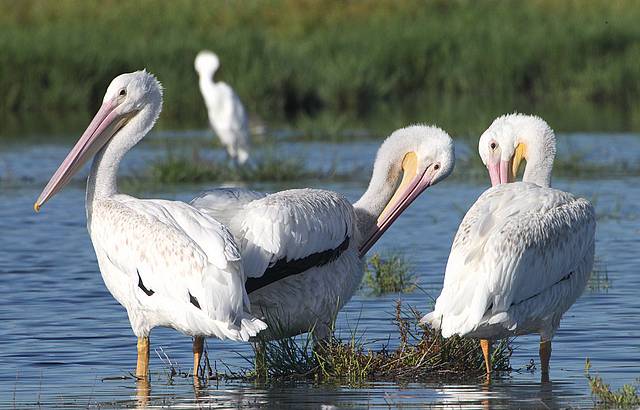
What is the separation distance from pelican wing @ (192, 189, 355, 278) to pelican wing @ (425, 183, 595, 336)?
0.70 meters

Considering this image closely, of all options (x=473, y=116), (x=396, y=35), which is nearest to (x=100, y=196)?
(x=473, y=116)

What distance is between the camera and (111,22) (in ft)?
109

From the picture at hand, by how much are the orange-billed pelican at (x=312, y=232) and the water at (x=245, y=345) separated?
0.49 m

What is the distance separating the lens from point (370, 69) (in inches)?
1017

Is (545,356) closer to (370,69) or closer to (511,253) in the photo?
(511,253)

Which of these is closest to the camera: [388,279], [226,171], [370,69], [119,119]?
[119,119]

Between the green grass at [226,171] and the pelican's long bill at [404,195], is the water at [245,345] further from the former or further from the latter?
the pelican's long bill at [404,195]

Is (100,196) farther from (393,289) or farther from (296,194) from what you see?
(393,289)

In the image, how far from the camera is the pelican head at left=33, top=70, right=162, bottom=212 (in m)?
7.71

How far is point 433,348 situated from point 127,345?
196 cm

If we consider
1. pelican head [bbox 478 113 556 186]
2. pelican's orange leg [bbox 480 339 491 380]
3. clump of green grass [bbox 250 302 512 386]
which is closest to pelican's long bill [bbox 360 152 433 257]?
pelican head [bbox 478 113 556 186]

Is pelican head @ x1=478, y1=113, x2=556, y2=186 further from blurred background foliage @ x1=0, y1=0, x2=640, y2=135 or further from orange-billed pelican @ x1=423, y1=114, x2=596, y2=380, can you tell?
blurred background foliage @ x1=0, y1=0, x2=640, y2=135

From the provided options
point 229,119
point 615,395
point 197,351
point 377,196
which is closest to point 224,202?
point 197,351

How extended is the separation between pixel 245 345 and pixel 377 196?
1.15 meters
